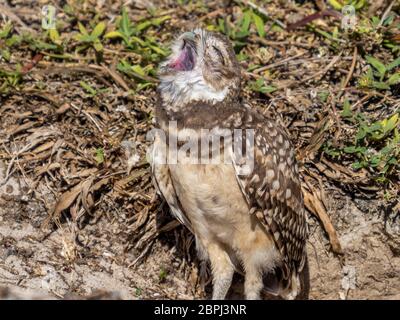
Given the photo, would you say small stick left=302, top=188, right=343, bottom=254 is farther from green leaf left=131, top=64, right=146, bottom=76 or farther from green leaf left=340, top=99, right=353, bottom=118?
green leaf left=131, top=64, right=146, bottom=76

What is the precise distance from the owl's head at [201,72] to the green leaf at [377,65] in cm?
138

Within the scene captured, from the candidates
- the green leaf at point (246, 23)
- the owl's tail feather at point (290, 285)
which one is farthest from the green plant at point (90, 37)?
the owl's tail feather at point (290, 285)

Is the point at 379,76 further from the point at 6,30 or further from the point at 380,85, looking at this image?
the point at 6,30

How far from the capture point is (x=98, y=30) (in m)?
5.71

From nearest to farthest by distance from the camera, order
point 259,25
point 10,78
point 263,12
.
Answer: point 10,78 < point 259,25 < point 263,12

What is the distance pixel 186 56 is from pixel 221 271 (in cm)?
127

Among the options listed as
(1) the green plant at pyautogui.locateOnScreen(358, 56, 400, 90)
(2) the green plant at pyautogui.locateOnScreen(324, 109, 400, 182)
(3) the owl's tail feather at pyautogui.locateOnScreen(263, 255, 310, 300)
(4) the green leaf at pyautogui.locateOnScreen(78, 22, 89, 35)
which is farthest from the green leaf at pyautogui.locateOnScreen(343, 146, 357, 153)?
(4) the green leaf at pyautogui.locateOnScreen(78, 22, 89, 35)

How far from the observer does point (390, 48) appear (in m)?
5.56

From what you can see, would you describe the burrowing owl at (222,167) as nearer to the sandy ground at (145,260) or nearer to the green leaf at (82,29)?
the sandy ground at (145,260)

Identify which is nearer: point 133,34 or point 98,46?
point 98,46

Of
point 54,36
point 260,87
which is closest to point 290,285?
point 260,87

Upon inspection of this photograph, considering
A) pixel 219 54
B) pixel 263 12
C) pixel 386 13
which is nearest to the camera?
pixel 219 54

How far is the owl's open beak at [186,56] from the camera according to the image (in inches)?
170

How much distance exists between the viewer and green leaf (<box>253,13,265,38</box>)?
575cm
